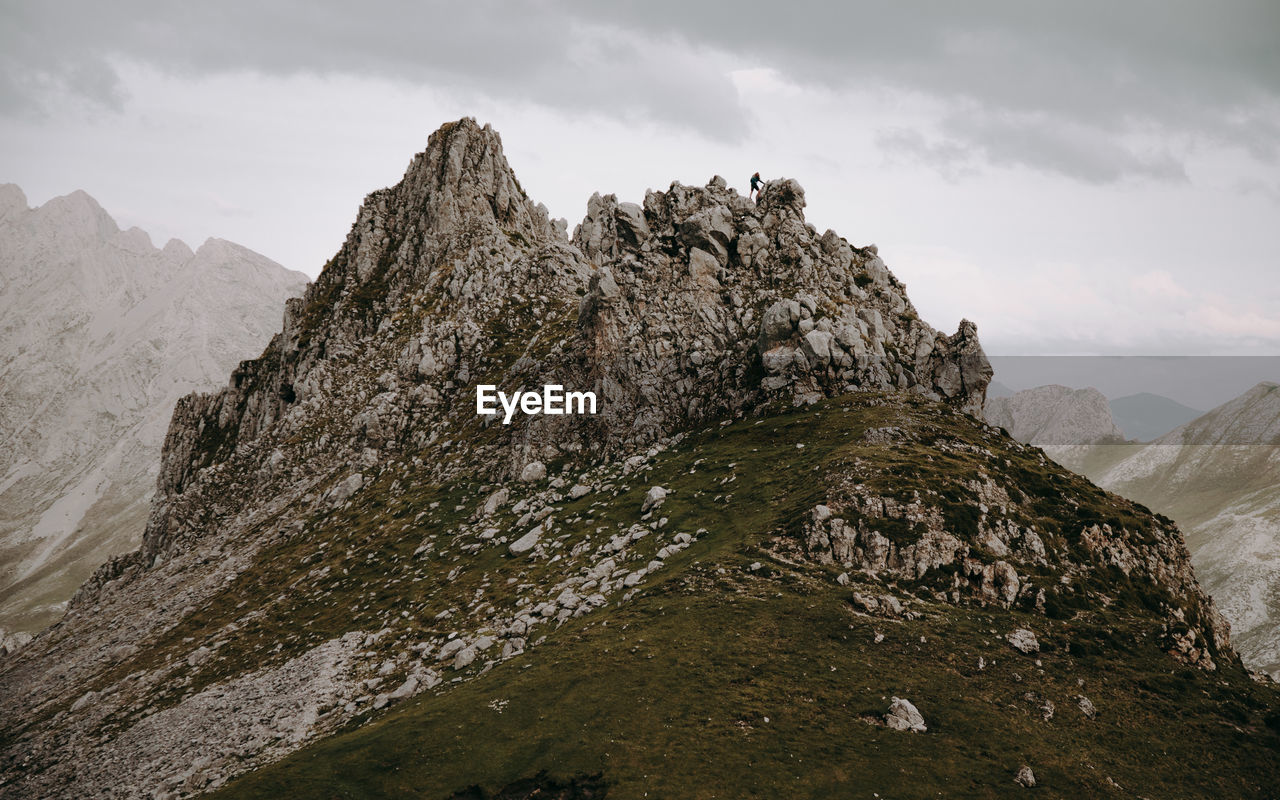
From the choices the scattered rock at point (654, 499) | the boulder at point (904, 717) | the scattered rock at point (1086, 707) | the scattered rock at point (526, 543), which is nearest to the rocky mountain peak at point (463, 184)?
the scattered rock at point (526, 543)

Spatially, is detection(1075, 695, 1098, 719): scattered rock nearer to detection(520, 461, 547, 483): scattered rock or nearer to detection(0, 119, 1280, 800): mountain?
detection(0, 119, 1280, 800): mountain

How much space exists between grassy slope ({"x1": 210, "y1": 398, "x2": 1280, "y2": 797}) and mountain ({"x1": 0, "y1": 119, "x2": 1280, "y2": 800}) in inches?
7.8

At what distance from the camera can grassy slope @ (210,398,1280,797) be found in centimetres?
3005

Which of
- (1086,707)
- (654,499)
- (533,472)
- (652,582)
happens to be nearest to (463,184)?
(533,472)

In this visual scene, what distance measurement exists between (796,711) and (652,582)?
18.4 m

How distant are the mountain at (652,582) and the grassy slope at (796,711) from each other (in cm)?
20

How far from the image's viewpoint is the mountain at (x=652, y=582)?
1299 inches

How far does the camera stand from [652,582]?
5012 centimetres

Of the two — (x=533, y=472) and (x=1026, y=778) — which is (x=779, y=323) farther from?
(x=1026, y=778)

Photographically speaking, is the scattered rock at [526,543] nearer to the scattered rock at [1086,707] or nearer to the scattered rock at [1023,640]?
the scattered rock at [1023,640]

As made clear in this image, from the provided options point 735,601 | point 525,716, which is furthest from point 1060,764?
point 525,716

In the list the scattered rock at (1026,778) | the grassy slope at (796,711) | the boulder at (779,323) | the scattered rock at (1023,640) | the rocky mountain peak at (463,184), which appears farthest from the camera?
the rocky mountain peak at (463,184)

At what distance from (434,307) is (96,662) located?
68.7 metres

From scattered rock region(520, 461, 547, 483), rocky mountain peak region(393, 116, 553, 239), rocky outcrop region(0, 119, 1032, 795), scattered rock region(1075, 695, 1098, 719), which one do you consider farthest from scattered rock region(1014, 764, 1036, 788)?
rocky mountain peak region(393, 116, 553, 239)
